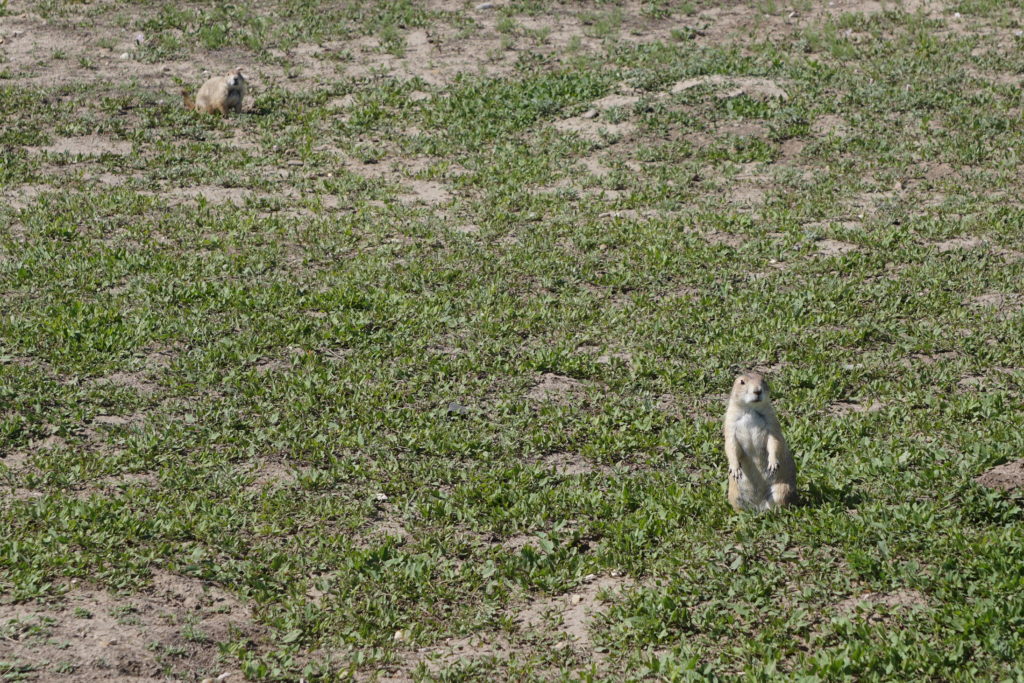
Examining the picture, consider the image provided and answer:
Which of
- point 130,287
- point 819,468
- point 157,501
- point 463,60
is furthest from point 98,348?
point 463,60

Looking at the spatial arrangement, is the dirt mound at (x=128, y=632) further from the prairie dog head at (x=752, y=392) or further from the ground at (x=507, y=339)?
the prairie dog head at (x=752, y=392)

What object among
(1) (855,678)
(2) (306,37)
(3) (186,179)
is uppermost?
(2) (306,37)

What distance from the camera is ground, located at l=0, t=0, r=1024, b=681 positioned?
18.9 ft

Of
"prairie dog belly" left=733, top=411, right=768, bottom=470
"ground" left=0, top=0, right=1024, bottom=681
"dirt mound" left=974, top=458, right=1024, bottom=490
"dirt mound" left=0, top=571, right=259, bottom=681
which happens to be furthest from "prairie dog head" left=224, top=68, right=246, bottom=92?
"dirt mound" left=974, top=458, right=1024, bottom=490

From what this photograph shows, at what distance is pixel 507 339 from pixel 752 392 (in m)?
3.29

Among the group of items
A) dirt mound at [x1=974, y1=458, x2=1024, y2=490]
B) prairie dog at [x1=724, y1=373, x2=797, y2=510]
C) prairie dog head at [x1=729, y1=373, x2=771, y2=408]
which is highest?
prairie dog head at [x1=729, y1=373, x2=771, y2=408]

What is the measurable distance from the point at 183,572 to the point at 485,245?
559cm

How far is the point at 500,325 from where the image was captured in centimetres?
941

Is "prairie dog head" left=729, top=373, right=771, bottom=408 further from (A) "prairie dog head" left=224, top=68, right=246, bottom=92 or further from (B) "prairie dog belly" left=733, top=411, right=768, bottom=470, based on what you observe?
(A) "prairie dog head" left=224, top=68, right=246, bottom=92

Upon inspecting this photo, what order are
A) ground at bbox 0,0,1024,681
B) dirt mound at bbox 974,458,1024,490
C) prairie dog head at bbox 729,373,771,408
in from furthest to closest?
dirt mound at bbox 974,458,1024,490
prairie dog head at bbox 729,373,771,408
ground at bbox 0,0,1024,681

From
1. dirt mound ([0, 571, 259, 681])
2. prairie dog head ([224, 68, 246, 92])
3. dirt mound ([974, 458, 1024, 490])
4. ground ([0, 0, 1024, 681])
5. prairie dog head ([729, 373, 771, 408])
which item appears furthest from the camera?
prairie dog head ([224, 68, 246, 92])

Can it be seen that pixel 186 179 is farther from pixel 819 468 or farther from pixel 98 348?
pixel 819 468

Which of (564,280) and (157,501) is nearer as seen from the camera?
(157,501)

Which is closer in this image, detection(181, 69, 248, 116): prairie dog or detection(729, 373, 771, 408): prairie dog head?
detection(729, 373, 771, 408): prairie dog head
